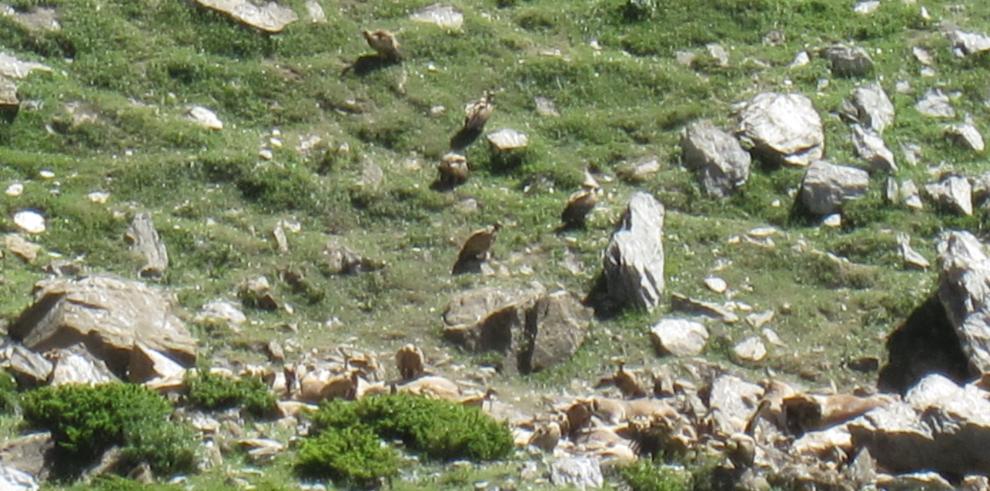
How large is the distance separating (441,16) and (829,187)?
23.8ft

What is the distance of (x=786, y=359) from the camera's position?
70.0 ft

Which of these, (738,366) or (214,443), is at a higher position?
(214,443)

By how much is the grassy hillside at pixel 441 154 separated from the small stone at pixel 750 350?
20 cm

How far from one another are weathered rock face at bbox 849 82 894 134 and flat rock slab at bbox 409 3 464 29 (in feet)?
21.2

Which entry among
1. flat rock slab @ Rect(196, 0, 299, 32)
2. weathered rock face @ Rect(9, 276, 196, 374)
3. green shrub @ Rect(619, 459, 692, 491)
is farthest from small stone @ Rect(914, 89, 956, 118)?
weathered rock face @ Rect(9, 276, 196, 374)

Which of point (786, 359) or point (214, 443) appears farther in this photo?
point (786, 359)

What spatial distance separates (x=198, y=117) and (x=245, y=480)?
10.3 m

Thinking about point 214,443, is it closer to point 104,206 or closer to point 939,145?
point 104,206

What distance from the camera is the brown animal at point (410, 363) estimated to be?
19.6 metres

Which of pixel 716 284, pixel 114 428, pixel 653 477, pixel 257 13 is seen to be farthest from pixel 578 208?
pixel 114 428

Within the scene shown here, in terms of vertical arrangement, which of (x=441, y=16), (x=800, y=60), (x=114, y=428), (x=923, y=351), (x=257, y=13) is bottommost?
(x=923, y=351)

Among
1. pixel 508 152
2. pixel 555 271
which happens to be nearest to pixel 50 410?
pixel 555 271

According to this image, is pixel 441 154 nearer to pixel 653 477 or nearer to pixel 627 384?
pixel 627 384

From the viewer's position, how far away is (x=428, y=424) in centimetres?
1662
